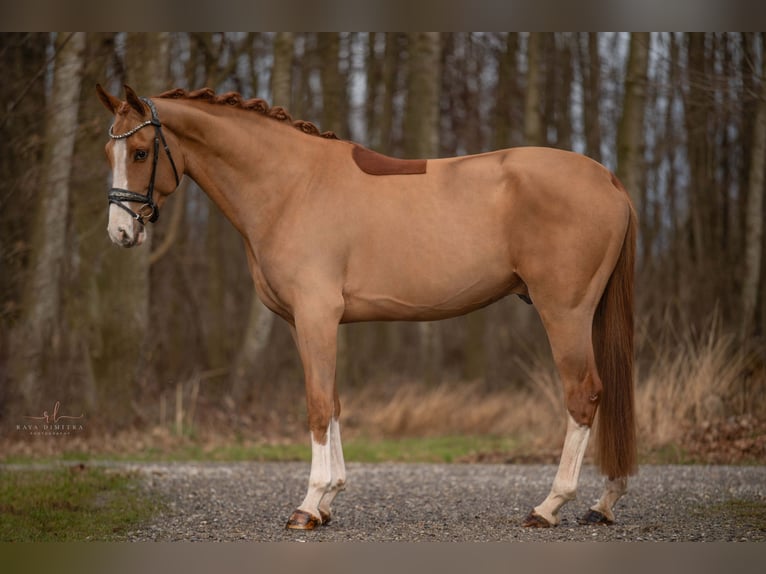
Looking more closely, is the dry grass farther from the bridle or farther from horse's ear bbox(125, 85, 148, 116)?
horse's ear bbox(125, 85, 148, 116)

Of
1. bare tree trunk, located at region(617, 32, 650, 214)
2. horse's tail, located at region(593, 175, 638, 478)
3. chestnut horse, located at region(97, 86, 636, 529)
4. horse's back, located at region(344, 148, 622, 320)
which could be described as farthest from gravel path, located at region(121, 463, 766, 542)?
bare tree trunk, located at region(617, 32, 650, 214)

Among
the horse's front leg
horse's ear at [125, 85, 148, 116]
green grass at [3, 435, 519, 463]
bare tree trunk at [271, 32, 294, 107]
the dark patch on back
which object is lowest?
green grass at [3, 435, 519, 463]

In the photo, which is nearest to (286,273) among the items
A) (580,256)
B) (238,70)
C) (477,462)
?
(580,256)

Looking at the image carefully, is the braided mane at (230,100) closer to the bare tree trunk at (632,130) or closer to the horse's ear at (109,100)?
the horse's ear at (109,100)

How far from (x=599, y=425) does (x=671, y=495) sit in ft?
5.94

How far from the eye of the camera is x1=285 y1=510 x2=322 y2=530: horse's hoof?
5.99m

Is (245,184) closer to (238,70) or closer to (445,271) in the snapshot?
(445,271)

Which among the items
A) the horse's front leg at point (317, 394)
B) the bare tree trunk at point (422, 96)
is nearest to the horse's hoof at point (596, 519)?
the horse's front leg at point (317, 394)

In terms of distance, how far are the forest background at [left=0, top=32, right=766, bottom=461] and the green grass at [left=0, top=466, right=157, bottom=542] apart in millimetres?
2997

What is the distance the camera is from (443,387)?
1411cm

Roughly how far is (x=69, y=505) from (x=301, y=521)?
227 centimetres

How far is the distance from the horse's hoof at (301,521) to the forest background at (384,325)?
4862mm

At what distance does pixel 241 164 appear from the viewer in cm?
641

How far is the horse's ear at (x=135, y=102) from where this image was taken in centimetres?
587
